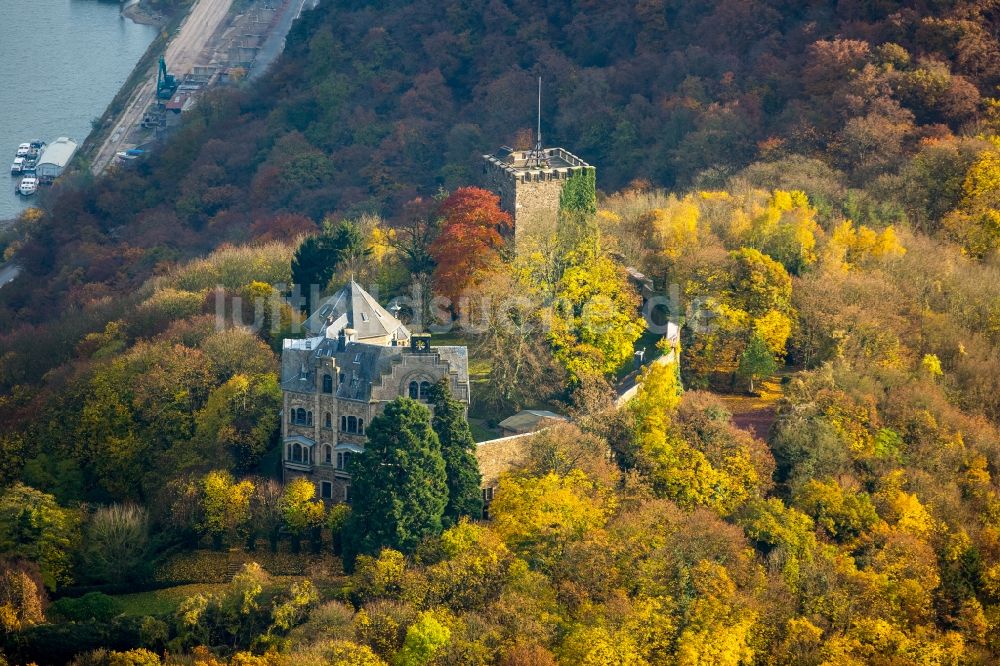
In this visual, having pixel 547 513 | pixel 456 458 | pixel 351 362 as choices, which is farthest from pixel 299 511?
pixel 547 513

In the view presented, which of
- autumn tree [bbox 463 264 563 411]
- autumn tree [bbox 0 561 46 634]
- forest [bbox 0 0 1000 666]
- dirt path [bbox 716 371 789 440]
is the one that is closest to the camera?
forest [bbox 0 0 1000 666]

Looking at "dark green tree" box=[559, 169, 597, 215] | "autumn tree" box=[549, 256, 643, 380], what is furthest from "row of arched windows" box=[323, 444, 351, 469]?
"dark green tree" box=[559, 169, 597, 215]

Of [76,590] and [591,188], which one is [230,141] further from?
[76,590]

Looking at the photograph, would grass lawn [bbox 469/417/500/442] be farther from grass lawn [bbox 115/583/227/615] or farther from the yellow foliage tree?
grass lawn [bbox 115/583/227/615]

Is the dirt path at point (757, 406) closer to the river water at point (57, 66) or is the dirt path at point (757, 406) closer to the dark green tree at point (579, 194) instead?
the dark green tree at point (579, 194)

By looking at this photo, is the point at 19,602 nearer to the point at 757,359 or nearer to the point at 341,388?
the point at 341,388

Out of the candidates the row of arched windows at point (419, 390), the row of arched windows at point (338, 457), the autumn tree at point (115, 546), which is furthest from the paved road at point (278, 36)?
the row of arched windows at point (419, 390)

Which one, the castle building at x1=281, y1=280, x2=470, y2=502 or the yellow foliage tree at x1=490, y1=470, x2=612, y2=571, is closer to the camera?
the yellow foliage tree at x1=490, y1=470, x2=612, y2=571
